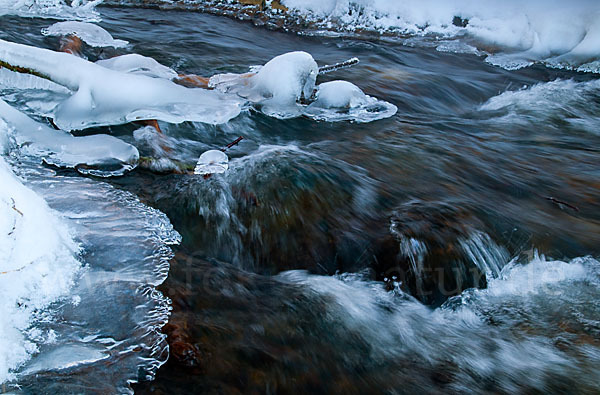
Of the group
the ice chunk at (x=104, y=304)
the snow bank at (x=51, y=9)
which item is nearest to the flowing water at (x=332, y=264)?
the ice chunk at (x=104, y=304)

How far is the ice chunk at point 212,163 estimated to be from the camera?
11.5ft

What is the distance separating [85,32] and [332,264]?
17.9 ft

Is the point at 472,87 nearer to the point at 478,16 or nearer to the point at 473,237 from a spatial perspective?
the point at 478,16

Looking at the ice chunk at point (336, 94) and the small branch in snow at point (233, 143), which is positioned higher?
the ice chunk at point (336, 94)

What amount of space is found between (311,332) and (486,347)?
992 millimetres

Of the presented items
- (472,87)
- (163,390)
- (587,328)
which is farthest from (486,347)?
(472,87)

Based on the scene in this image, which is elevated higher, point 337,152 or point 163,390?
point 337,152

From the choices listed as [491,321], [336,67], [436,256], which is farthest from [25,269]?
[336,67]

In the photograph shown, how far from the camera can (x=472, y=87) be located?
717 centimetres

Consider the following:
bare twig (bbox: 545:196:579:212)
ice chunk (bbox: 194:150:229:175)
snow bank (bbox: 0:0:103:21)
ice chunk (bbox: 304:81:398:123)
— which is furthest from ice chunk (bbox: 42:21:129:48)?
bare twig (bbox: 545:196:579:212)

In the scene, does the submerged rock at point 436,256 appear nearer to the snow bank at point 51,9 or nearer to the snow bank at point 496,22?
the snow bank at point 496,22

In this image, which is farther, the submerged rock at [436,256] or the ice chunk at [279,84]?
the ice chunk at [279,84]

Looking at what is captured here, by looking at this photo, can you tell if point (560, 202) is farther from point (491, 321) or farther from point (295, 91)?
point (295, 91)

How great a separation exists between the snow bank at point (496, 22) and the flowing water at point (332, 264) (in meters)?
4.32
